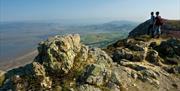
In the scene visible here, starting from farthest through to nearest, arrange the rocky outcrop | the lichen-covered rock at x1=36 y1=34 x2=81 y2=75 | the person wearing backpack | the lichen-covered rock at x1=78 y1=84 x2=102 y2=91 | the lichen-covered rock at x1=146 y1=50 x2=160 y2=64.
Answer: the person wearing backpack < the lichen-covered rock at x1=146 y1=50 x2=160 y2=64 < the lichen-covered rock at x1=36 y1=34 x2=81 y2=75 < the rocky outcrop < the lichen-covered rock at x1=78 y1=84 x2=102 y2=91

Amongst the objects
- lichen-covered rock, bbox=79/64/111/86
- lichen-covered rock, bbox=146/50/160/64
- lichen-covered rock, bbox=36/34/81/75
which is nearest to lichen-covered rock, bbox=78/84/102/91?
lichen-covered rock, bbox=79/64/111/86

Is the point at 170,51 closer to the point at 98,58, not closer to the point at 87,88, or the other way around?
the point at 98,58

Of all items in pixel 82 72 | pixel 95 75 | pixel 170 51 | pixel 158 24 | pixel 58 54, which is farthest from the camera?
pixel 158 24

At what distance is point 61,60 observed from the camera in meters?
23.6

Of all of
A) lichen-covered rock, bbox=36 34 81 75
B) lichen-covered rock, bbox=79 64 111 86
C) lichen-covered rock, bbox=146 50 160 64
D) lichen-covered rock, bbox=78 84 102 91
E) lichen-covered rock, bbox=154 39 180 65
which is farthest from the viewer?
lichen-covered rock, bbox=154 39 180 65

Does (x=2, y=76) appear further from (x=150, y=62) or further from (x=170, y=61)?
(x=170, y=61)

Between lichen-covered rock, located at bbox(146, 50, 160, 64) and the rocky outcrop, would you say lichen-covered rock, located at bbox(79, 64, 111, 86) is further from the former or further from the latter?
lichen-covered rock, located at bbox(146, 50, 160, 64)

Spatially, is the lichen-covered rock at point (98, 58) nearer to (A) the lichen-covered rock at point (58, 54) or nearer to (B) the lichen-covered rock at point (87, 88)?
(A) the lichen-covered rock at point (58, 54)

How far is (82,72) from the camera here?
77.0 feet

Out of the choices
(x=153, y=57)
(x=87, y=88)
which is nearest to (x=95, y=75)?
(x=87, y=88)

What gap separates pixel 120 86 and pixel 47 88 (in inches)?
231

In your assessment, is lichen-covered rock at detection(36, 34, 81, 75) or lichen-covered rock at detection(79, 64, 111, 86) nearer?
lichen-covered rock at detection(79, 64, 111, 86)

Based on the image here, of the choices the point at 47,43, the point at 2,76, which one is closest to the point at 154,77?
the point at 47,43

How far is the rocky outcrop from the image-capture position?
72.8 feet
